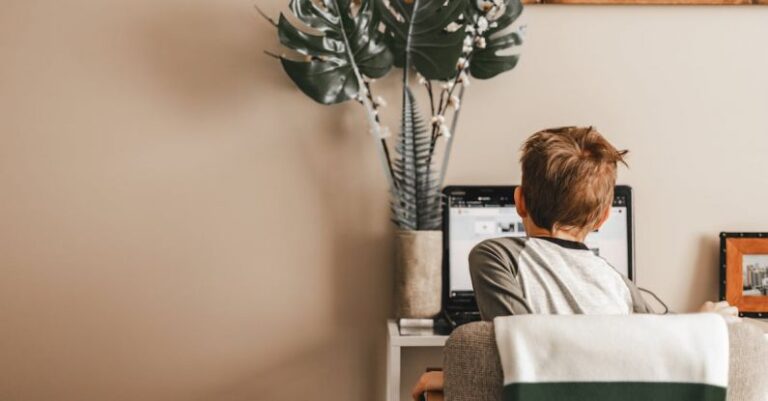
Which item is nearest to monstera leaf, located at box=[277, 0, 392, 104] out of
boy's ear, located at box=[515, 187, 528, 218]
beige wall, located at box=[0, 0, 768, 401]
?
beige wall, located at box=[0, 0, 768, 401]

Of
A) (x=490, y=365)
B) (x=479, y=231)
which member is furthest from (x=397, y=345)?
(x=490, y=365)

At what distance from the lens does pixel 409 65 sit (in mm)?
1917

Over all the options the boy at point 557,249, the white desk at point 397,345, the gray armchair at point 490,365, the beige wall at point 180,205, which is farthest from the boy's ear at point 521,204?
the beige wall at point 180,205

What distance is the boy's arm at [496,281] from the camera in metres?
1.10

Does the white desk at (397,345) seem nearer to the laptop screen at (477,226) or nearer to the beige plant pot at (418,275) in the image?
the beige plant pot at (418,275)

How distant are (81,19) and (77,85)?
0.61 ft

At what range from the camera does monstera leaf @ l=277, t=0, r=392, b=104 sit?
181cm

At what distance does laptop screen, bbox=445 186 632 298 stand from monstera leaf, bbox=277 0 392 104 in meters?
0.40

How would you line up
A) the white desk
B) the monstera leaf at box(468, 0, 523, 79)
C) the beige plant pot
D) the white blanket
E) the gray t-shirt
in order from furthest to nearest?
1. the monstera leaf at box(468, 0, 523, 79)
2. the beige plant pot
3. the white desk
4. the gray t-shirt
5. the white blanket

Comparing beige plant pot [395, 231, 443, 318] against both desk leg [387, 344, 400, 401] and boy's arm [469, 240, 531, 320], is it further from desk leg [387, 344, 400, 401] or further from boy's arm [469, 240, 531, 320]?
boy's arm [469, 240, 531, 320]

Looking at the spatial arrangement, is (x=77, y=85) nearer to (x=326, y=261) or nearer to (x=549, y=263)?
(x=326, y=261)

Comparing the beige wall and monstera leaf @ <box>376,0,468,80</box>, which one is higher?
monstera leaf @ <box>376,0,468,80</box>

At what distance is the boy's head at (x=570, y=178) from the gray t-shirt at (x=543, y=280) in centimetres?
4

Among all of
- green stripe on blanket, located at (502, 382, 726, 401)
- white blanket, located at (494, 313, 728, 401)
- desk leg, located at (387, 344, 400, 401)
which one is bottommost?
desk leg, located at (387, 344, 400, 401)
